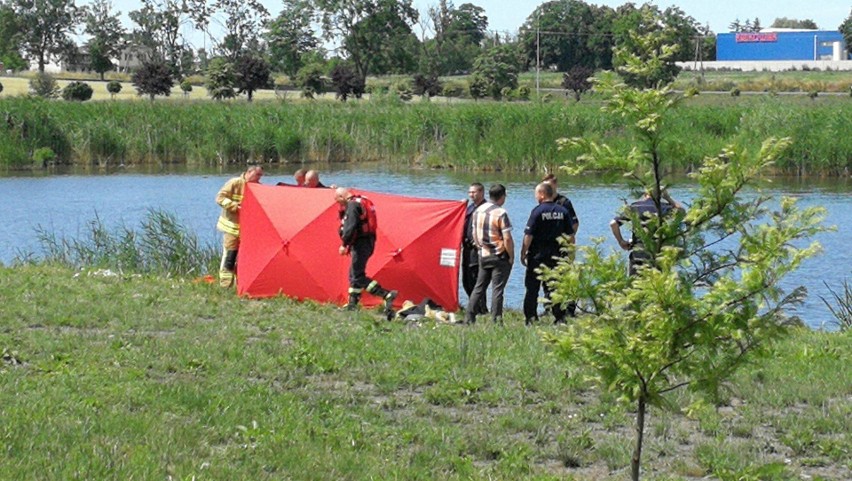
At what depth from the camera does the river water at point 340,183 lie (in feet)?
72.5

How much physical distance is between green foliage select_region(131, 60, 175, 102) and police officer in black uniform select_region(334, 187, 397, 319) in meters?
61.1

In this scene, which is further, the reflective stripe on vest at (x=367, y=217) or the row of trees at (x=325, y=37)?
the row of trees at (x=325, y=37)

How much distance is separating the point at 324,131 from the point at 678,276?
40034 mm

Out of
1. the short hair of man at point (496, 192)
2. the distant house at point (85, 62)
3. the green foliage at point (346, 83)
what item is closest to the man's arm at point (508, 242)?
the short hair of man at point (496, 192)

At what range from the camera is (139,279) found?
16.7 meters

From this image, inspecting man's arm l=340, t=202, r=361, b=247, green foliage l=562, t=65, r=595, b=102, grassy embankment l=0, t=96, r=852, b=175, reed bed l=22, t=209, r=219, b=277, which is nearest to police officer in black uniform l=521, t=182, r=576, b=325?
man's arm l=340, t=202, r=361, b=247

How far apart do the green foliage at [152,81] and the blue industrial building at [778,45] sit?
75979mm

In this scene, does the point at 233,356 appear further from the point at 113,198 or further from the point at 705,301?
the point at 113,198

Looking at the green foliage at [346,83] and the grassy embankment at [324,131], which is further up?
the green foliage at [346,83]

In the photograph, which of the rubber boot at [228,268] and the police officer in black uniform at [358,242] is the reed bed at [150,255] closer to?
the rubber boot at [228,268]

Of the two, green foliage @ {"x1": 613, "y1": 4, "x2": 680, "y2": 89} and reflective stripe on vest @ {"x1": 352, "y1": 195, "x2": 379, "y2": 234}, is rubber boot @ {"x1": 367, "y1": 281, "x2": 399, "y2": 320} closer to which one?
reflective stripe on vest @ {"x1": 352, "y1": 195, "x2": 379, "y2": 234}

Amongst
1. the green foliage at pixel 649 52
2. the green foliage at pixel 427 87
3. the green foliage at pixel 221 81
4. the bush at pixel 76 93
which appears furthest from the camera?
the green foliage at pixel 427 87

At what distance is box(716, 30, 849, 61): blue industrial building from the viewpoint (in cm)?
13550

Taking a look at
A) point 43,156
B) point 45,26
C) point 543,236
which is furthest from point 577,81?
point 543,236
